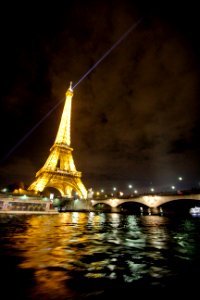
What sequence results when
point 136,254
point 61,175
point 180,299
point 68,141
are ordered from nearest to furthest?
point 180,299, point 136,254, point 61,175, point 68,141

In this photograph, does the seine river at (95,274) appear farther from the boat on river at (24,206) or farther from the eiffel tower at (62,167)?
the eiffel tower at (62,167)

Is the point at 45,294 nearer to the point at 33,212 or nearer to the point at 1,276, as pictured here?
the point at 1,276

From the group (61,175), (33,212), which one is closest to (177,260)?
(33,212)

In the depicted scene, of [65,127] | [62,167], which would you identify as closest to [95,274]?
[62,167]

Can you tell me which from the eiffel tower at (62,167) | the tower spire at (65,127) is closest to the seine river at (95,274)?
the eiffel tower at (62,167)

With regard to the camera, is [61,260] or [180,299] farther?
[61,260]

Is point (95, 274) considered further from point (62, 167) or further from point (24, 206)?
point (62, 167)

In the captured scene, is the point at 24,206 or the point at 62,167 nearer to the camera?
the point at 24,206

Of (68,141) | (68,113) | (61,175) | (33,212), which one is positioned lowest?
(33,212)

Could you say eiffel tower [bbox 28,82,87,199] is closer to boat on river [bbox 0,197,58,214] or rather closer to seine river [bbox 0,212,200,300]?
boat on river [bbox 0,197,58,214]
